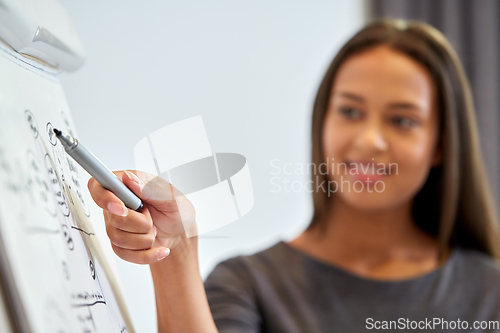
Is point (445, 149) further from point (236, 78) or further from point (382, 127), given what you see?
point (236, 78)

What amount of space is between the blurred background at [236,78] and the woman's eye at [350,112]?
→ 0.12 meters

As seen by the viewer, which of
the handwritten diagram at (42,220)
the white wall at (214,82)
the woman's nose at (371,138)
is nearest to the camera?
the handwritten diagram at (42,220)

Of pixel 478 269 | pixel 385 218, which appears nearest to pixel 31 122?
pixel 385 218

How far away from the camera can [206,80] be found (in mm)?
593

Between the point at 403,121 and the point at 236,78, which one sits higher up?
the point at 236,78

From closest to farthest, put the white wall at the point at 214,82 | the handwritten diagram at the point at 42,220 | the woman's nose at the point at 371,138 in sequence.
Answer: the handwritten diagram at the point at 42,220 → the white wall at the point at 214,82 → the woman's nose at the point at 371,138

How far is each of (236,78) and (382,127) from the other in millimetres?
335

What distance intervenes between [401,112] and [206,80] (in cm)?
27

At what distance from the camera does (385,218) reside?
60 cm

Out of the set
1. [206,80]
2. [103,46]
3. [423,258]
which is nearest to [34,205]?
[103,46]

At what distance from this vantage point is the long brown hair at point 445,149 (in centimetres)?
57

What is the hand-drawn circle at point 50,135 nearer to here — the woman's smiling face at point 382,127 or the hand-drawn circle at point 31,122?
the hand-drawn circle at point 31,122

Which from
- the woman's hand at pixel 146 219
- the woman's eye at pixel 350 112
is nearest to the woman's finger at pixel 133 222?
the woman's hand at pixel 146 219

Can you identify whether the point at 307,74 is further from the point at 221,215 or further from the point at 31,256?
the point at 31,256
